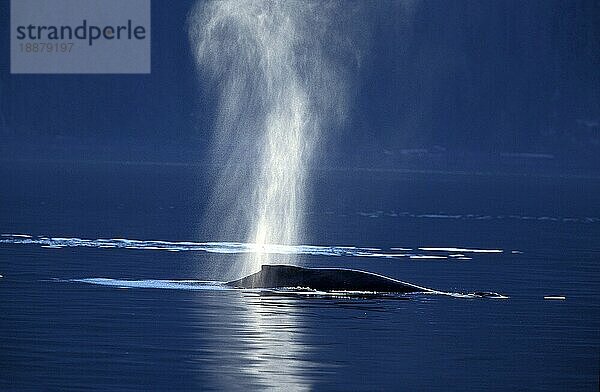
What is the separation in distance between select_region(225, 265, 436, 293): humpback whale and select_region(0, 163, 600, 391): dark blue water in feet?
3.14

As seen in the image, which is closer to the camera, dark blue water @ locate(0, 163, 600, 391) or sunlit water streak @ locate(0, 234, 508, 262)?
dark blue water @ locate(0, 163, 600, 391)

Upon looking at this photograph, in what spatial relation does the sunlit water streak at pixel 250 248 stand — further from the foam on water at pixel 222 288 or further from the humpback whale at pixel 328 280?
the humpback whale at pixel 328 280

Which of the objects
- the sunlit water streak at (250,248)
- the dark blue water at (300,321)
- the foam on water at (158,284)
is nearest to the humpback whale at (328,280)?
the dark blue water at (300,321)

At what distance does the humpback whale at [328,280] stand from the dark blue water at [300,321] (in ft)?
3.14

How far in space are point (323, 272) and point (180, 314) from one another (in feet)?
20.8

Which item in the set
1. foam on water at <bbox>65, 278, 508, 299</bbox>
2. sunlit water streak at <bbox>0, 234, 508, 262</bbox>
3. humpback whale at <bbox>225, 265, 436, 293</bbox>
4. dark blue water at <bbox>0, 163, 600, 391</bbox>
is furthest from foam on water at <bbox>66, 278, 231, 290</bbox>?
sunlit water streak at <bbox>0, 234, 508, 262</bbox>

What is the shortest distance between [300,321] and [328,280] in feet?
22.2

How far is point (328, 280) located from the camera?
46.8 m

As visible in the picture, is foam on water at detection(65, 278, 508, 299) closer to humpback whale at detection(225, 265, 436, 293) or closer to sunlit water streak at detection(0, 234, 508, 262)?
humpback whale at detection(225, 265, 436, 293)

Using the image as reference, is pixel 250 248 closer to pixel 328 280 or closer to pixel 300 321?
Answer: pixel 328 280

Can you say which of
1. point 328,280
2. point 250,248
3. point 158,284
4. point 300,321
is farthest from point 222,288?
point 250,248

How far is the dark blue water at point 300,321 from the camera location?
106 feet

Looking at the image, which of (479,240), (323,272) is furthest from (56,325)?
(479,240)

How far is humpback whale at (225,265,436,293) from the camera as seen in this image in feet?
153
